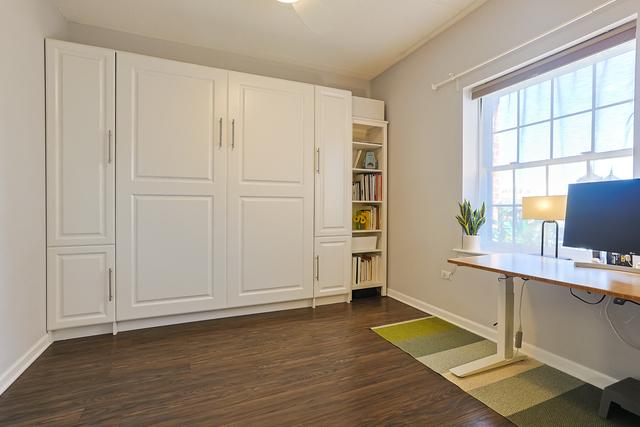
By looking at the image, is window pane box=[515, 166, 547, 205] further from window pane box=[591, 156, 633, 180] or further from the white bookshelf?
the white bookshelf

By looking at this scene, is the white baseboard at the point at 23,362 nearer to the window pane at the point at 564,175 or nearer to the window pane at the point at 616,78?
the window pane at the point at 564,175

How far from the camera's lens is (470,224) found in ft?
8.18

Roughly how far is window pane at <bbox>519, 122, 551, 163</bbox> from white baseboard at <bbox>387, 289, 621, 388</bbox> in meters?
1.31

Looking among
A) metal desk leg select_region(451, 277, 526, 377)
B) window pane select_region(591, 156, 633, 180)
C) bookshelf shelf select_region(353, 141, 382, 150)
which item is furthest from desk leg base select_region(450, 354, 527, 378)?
bookshelf shelf select_region(353, 141, 382, 150)

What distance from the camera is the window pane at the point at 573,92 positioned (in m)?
1.94

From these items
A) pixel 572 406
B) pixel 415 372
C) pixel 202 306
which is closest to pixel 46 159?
pixel 202 306

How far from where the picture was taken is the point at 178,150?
8.54 feet

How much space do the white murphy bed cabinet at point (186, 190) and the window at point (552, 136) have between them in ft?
4.47

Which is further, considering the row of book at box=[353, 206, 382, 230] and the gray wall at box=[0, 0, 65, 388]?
the row of book at box=[353, 206, 382, 230]

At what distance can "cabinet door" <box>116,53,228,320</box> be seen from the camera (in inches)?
97.3

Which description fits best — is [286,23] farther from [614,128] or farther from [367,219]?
[614,128]

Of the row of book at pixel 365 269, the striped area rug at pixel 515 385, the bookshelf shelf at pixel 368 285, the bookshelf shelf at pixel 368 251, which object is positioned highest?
the bookshelf shelf at pixel 368 251

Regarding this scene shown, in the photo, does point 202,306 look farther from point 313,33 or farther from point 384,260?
point 313,33

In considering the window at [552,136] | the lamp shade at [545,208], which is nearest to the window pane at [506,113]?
the window at [552,136]
